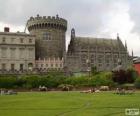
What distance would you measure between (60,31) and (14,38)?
14.7 m

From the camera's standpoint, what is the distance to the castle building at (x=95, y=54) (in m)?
120

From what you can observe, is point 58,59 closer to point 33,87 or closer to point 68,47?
point 68,47

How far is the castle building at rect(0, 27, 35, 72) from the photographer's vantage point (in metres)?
116

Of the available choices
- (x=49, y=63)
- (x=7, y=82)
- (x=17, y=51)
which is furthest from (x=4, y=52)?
(x=7, y=82)

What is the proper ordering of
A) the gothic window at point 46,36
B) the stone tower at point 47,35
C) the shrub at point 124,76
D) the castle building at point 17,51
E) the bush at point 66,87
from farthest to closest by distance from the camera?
the gothic window at point 46,36
the stone tower at point 47,35
the castle building at point 17,51
the shrub at point 124,76
the bush at point 66,87

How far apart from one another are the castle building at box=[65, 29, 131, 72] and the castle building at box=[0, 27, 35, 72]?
1104 cm

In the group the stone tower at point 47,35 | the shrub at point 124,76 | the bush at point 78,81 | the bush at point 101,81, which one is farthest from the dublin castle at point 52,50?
the bush at point 101,81

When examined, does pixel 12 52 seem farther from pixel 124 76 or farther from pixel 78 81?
pixel 124 76

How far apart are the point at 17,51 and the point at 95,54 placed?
23.5 m

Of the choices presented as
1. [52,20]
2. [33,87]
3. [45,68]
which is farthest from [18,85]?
[52,20]

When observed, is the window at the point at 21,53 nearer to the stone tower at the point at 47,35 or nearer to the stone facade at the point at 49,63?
the stone facade at the point at 49,63

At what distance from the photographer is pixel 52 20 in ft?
400

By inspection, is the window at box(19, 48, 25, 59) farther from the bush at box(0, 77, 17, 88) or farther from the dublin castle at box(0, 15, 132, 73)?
the bush at box(0, 77, 17, 88)

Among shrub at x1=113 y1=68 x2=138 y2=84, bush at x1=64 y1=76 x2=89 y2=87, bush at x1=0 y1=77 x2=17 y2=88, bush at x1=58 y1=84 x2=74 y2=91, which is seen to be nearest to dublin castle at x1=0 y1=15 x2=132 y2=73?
bush at x1=0 y1=77 x2=17 y2=88
